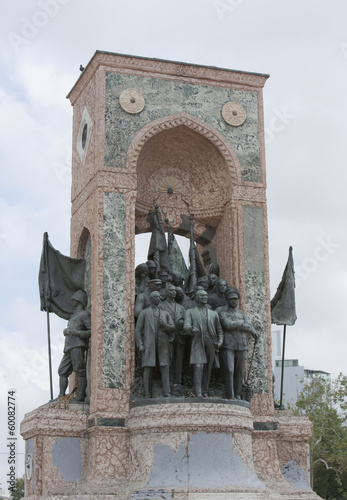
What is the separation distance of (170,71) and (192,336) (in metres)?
5.77

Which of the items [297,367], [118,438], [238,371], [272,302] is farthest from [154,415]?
[297,367]

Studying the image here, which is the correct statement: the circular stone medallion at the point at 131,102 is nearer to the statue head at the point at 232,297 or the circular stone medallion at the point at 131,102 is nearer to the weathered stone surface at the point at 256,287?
the weathered stone surface at the point at 256,287

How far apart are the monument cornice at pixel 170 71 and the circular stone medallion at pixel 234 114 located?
1.60 ft

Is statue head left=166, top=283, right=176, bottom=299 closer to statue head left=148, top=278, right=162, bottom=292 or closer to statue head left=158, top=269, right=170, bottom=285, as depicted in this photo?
statue head left=148, top=278, right=162, bottom=292

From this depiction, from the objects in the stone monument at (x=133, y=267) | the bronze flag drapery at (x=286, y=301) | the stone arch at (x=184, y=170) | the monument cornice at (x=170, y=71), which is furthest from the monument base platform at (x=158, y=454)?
the monument cornice at (x=170, y=71)

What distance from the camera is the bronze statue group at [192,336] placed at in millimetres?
15266

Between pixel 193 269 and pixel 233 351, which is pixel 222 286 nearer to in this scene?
pixel 193 269

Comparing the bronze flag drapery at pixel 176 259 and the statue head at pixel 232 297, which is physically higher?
the bronze flag drapery at pixel 176 259

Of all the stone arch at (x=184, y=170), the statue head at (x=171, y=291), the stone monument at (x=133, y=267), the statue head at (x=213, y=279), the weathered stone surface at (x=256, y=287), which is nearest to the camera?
the stone monument at (x=133, y=267)

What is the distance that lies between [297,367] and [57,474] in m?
44.0

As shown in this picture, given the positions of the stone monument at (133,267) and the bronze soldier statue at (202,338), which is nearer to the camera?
the stone monument at (133,267)

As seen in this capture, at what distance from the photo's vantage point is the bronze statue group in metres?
15.3

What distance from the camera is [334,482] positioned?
32.7 meters

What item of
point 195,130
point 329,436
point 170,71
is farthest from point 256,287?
point 329,436
